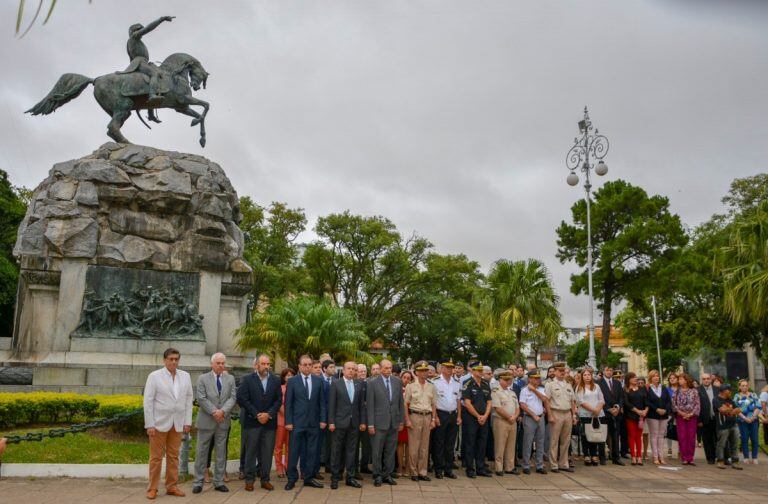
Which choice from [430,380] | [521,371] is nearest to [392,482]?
[430,380]

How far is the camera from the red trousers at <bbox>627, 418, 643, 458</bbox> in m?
11.8

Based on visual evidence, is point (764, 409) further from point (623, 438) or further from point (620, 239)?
point (620, 239)

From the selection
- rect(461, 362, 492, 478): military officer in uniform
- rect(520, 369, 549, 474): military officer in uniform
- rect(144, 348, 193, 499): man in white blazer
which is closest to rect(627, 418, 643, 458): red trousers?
rect(520, 369, 549, 474): military officer in uniform

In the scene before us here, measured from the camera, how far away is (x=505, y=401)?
35.3ft

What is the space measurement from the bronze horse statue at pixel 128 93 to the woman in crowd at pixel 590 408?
39.0ft

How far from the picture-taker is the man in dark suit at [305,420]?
29.0ft

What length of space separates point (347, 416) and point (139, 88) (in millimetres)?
12234

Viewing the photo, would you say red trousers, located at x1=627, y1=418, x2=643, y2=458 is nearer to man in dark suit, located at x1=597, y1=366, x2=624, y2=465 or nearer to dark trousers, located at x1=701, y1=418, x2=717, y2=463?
man in dark suit, located at x1=597, y1=366, x2=624, y2=465

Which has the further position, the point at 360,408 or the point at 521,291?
the point at 521,291

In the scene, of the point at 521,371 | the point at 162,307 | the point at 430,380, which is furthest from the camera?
the point at 162,307

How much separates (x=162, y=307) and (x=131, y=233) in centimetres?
214

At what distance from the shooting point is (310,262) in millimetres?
39094

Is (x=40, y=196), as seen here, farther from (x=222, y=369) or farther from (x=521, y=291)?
(x=521, y=291)

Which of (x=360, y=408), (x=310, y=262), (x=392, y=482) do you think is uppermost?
(x=310, y=262)
